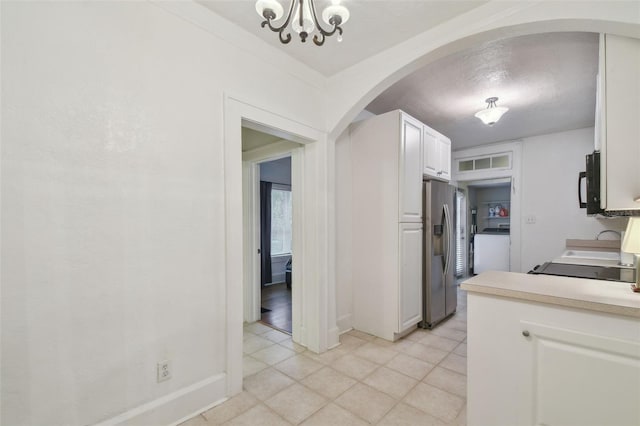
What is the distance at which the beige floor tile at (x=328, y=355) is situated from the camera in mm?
2410

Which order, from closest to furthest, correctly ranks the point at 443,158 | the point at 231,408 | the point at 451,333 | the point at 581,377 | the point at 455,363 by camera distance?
the point at 581,377 → the point at 231,408 → the point at 455,363 → the point at 451,333 → the point at 443,158

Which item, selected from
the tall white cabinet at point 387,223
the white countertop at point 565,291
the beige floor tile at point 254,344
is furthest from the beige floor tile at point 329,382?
the white countertop at point 565,291

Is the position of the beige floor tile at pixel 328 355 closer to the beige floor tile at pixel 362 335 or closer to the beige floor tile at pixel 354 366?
the beige floor tile at pixel 354 366

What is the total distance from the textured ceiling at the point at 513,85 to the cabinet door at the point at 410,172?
44cm

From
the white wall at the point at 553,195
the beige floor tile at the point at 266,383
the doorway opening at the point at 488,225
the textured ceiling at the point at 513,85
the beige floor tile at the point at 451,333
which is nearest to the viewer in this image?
the beige floor tile at the point at 266,383

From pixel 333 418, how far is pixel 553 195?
194 inches

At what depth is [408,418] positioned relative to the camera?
1.69m

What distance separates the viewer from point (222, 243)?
1.87 meters

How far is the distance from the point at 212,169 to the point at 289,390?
1.66 m

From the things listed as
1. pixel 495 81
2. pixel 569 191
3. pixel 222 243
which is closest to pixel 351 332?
pixel 222 243

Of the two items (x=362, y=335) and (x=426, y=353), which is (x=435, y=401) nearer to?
(x=426, y=353)

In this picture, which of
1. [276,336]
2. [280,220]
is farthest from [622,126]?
[280,220]

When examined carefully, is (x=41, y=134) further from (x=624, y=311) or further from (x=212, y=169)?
(x=624, y=311)

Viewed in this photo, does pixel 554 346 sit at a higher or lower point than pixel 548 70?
lower
